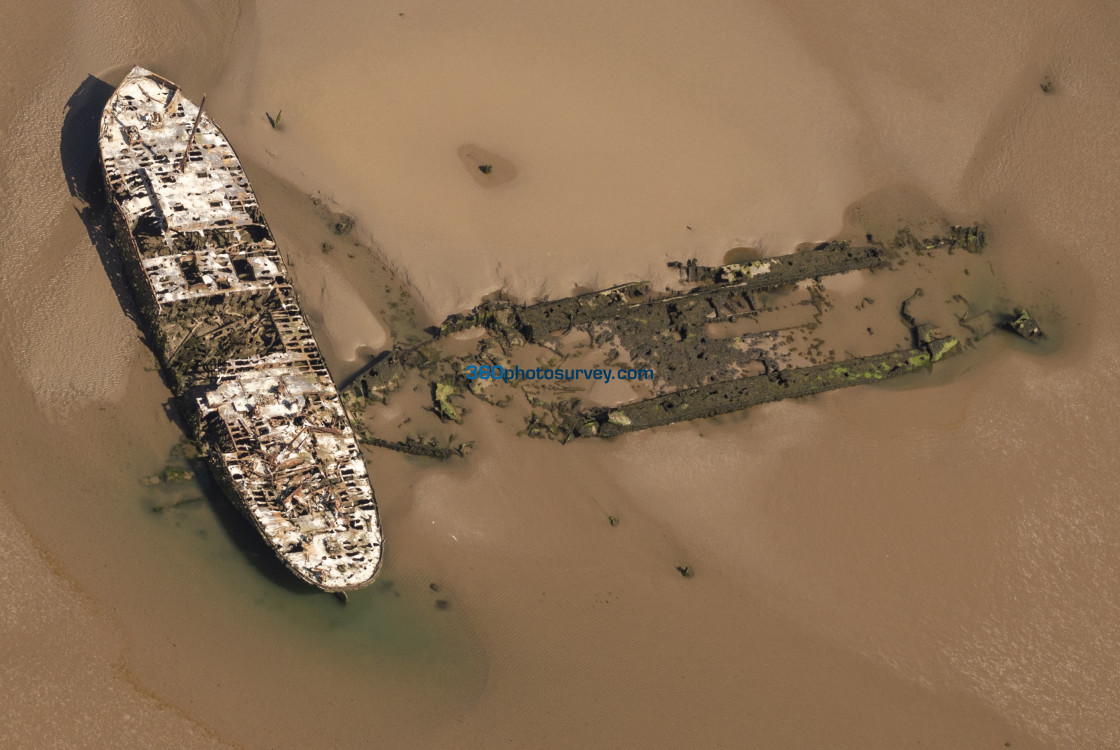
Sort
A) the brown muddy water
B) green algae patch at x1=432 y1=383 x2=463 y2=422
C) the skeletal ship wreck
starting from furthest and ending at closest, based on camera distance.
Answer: green algae patch at x1=432 y1=383 x2=463 y2=422 → the brown muddy water → the skeletal ship wreck

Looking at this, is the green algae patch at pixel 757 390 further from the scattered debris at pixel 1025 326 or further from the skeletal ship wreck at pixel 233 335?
the skeletal ship wreck at pixel 233 335

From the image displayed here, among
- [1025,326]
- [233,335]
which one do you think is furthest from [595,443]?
[1025,326]

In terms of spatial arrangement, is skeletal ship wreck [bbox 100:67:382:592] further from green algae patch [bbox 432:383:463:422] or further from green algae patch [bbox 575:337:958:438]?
green algae patch [bbox 575:337:958:438]

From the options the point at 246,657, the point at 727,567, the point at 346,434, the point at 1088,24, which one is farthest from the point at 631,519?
the point at 1088,24

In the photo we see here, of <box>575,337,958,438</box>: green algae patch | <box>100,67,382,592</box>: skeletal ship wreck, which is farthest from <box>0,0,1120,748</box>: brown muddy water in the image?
<box>100,67,382,592</box>: skeletal ship wreck

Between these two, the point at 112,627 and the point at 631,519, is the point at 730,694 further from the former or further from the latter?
the point at 112,627

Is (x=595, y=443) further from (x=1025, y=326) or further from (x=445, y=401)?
(x=1025, y=326)
